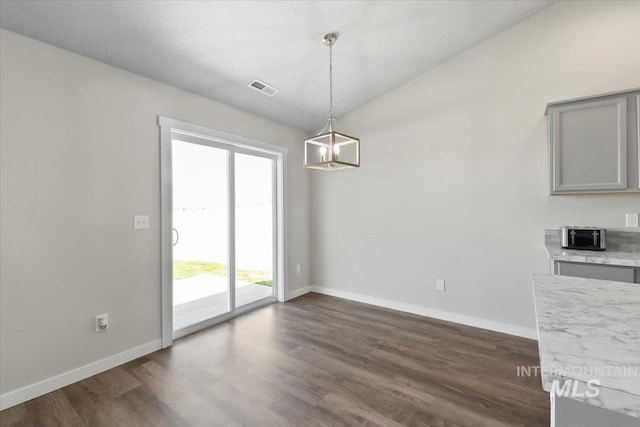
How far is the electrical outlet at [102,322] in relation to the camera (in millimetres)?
2398

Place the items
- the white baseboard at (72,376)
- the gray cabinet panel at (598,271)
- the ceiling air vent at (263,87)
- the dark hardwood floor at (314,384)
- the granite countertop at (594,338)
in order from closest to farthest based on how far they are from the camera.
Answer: the granite countertop at (594,338) → the dark hardwood floor at (314,384) → the white baseboard at (72,376) → the gray cabinet panel at (598,271) → the ceiling air vent at (263,87)

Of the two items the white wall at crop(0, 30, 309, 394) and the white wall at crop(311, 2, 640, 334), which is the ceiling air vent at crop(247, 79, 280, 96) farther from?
the white wall at crop(311, 2, 640, 334)

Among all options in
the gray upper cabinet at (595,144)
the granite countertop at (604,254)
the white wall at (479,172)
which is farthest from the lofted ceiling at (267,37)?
the granite countertop at (604,254)

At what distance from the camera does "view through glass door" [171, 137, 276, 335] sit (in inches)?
122

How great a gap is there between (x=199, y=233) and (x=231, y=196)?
583 millimetres

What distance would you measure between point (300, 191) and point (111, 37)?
111 inches

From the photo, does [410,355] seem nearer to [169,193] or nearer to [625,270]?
[625,270]

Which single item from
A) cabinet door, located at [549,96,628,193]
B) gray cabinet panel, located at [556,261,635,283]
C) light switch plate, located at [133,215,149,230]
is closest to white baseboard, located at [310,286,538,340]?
gray cabinet panel, located at [556,261,635,283]

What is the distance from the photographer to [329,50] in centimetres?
292

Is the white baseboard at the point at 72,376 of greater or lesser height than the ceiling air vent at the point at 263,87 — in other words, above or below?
below

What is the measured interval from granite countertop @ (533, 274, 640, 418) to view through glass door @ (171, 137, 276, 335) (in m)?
3.08

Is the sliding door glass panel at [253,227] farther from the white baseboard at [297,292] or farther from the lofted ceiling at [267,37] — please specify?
the lofted ceiling at [267,37]

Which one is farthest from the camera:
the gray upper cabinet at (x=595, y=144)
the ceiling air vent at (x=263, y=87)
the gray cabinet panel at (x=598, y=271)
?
the ceiling air vent at (x=263, y=87)

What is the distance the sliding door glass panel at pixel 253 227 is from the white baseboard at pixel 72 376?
1221 mm
